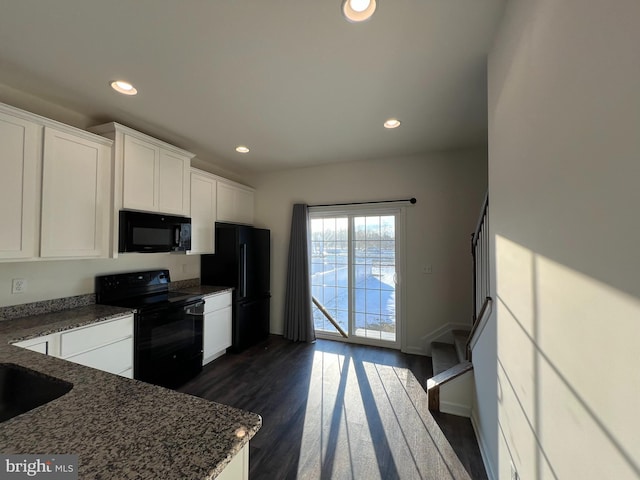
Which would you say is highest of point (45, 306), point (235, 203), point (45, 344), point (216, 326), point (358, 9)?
point (358, 9)

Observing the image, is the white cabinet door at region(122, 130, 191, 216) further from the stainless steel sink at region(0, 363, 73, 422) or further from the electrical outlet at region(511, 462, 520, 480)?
Answer: the electrical outlet at region(511, 462, 520, 480)

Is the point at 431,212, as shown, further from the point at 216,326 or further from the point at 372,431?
the point at 216,326

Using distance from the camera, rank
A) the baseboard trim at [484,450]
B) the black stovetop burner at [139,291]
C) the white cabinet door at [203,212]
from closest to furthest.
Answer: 1. the baseboard trim at [484,450]
2. the black stovetop burner at [139,291]
3. the white cabinet door at [203,212]

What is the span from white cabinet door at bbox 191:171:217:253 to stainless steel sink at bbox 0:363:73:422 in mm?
2203

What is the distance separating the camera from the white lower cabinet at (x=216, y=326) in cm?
306

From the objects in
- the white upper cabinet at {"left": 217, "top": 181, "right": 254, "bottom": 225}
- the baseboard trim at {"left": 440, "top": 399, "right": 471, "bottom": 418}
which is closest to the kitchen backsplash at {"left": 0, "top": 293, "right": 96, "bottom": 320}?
the white upper cabinet at {"left": 217, "top": 181, "right": 254, "bottom": 225}

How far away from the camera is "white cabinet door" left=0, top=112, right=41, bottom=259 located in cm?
174

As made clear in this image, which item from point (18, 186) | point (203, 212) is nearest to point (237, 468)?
point (18, 186)

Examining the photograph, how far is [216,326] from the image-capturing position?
3203 mm

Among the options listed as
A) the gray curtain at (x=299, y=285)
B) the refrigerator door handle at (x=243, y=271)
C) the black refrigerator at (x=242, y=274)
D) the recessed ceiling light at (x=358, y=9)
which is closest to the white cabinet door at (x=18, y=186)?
the black refrigerator at (x=242, y=274)

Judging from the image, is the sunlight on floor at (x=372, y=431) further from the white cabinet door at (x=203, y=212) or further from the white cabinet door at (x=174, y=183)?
the white cabinet door at (x=174, y=183)

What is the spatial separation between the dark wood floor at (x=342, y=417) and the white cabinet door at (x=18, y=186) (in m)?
1.84

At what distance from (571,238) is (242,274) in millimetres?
3337

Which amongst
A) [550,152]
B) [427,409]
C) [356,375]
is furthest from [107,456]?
[356,375]
